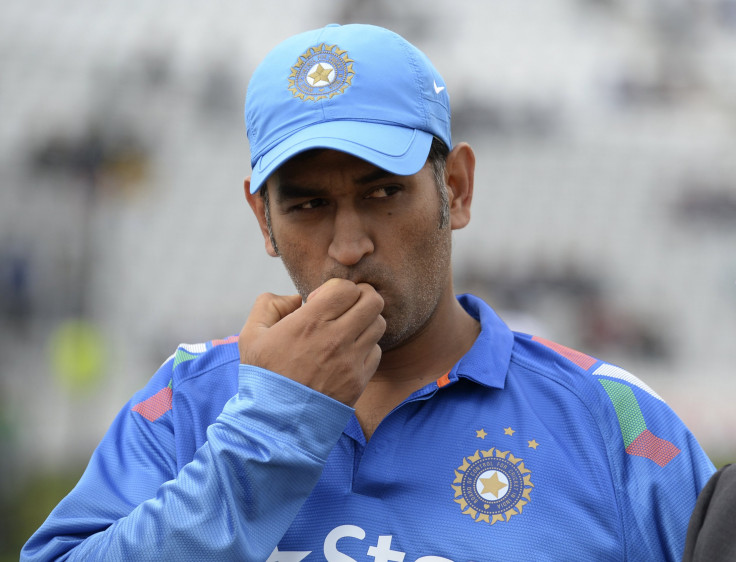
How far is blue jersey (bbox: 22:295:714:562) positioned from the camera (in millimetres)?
1325

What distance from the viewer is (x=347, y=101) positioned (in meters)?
1.58

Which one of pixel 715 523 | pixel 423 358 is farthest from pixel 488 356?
pixel 715 523

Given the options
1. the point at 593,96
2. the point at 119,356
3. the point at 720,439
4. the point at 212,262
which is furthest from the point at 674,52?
the point at 119,356

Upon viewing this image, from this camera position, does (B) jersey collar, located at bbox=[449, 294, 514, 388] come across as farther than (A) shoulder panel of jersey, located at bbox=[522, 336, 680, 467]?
Yes

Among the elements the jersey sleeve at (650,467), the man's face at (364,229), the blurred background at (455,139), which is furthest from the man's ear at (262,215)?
the blurred background at (455,139)

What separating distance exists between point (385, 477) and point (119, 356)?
8.96 meters

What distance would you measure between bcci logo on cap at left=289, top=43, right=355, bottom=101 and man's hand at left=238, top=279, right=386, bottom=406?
36 cm

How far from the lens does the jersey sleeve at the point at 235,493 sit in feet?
4.25

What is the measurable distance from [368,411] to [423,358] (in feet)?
0.53

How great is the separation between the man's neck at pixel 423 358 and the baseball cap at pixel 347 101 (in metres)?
0.35

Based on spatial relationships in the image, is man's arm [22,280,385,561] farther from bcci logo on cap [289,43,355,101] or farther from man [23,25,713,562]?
bcci logo on cap [289,43,355,101]

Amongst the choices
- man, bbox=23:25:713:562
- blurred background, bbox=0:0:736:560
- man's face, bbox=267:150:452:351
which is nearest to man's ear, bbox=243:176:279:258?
man, bbox=23:25:713:562

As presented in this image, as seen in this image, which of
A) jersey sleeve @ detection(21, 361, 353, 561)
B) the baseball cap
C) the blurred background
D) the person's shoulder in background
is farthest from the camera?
the blurred background

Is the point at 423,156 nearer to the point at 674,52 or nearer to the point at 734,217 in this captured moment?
the point at 734,217
